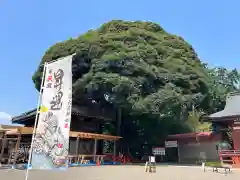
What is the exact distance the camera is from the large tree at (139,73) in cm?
2228

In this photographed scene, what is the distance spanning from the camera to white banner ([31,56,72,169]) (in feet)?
20.7

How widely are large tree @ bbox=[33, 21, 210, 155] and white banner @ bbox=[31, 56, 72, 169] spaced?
15.2 metres

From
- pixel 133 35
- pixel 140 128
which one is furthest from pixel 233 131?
pixel 133 35

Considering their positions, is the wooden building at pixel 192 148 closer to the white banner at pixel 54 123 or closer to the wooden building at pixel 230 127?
the wooden building at pixel 230 127

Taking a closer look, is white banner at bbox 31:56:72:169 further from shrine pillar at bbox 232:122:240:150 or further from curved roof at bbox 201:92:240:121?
shrine pillar at bbox 232:122:240:150

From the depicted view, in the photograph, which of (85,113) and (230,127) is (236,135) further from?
(85,113)

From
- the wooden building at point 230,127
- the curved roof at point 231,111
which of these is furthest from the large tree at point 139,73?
the wooden building at point 230,127

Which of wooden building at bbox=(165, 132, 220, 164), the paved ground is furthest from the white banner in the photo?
wooden building at bbox=(165, 132, 220, 164)

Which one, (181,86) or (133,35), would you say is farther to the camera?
(133,35)

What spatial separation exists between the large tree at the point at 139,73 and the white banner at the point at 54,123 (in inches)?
599

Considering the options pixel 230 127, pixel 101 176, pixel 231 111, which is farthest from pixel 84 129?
pixel 101 176

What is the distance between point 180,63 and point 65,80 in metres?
20.4

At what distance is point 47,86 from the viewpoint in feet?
22.4

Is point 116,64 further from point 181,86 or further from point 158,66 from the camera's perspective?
point 181,86
